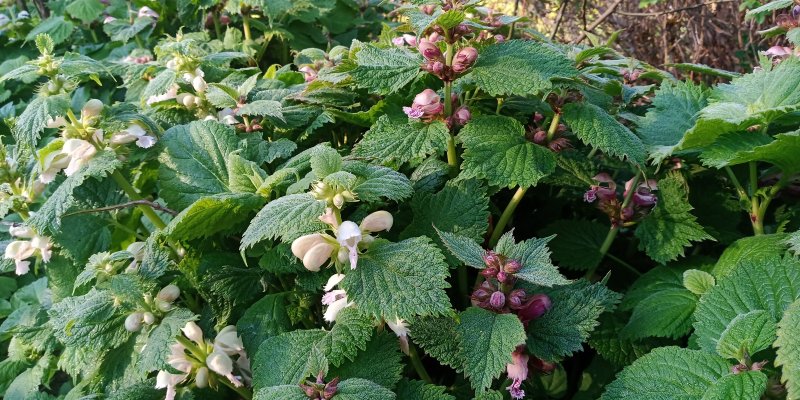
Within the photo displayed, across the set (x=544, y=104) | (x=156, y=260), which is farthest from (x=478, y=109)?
(x=156, y=260)

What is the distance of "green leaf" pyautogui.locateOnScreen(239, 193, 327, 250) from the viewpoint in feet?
3.08

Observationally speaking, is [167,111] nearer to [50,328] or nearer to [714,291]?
[50,328]

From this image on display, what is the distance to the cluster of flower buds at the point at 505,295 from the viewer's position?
1028 millimetres

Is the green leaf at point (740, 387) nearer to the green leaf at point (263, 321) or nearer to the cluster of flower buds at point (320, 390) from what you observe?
the cluster of flower buds at point (320, 390)

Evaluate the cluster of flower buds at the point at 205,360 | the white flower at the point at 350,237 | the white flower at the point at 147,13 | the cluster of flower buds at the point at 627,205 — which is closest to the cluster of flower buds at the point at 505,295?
the white flower at the point at 350,237

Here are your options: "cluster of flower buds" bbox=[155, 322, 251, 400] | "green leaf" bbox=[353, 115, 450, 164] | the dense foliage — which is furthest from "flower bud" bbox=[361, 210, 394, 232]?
"cluster of flower buds" bbox=[155, 322, 251, 400]

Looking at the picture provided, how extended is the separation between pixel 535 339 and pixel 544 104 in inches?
19.3

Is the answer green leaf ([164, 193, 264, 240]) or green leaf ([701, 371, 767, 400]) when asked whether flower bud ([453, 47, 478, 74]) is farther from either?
green leaf ([701, 371, 767, 400])

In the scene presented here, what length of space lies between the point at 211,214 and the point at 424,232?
374mm

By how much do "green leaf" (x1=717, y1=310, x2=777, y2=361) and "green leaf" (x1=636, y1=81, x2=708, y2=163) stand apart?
0.34 m

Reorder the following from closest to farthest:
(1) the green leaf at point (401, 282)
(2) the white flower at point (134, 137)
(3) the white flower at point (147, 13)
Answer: (1) the green leaf at point (401, 282)
(2) the white flower at point (134, 137)
(3) the white flower at point (147, 13)

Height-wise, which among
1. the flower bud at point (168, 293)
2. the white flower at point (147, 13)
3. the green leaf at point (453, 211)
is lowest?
the white flower at point (147, 13)

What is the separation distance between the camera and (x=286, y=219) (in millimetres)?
944

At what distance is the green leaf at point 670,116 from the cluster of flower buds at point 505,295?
1.15ft
